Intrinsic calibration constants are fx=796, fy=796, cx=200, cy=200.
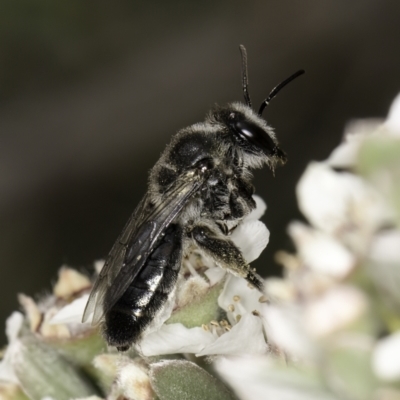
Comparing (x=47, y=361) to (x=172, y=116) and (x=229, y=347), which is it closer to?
(x=229, y=347)

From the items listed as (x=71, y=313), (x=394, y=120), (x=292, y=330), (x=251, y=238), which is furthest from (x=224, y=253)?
(x=292, y=330)

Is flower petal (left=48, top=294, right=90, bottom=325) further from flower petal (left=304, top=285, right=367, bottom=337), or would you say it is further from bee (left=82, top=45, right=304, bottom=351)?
flower petal (left=304, top=285, right=367, bottom=337)

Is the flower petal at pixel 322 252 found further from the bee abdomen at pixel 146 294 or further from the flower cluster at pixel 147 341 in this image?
the bee abdomen at pixel 146 294

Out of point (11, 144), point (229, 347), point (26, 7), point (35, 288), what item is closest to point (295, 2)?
point (26, 7)

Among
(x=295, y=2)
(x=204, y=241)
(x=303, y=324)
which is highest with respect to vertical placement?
(x=303, y=324)

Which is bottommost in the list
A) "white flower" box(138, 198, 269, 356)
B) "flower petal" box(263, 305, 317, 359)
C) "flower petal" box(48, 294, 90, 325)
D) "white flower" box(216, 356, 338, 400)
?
"white flower" box(138, 198, 269, 356)

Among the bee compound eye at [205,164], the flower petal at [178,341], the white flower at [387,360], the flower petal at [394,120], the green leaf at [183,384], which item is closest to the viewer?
the white flower at [387,360]

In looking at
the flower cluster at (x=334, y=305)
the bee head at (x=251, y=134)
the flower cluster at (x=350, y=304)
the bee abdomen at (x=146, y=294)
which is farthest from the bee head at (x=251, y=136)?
the flower cluster at (x=350, y=304)

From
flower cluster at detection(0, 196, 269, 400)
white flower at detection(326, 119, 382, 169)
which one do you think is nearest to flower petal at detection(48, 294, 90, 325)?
flower cluster at detection(0, 196, 269, 400)
